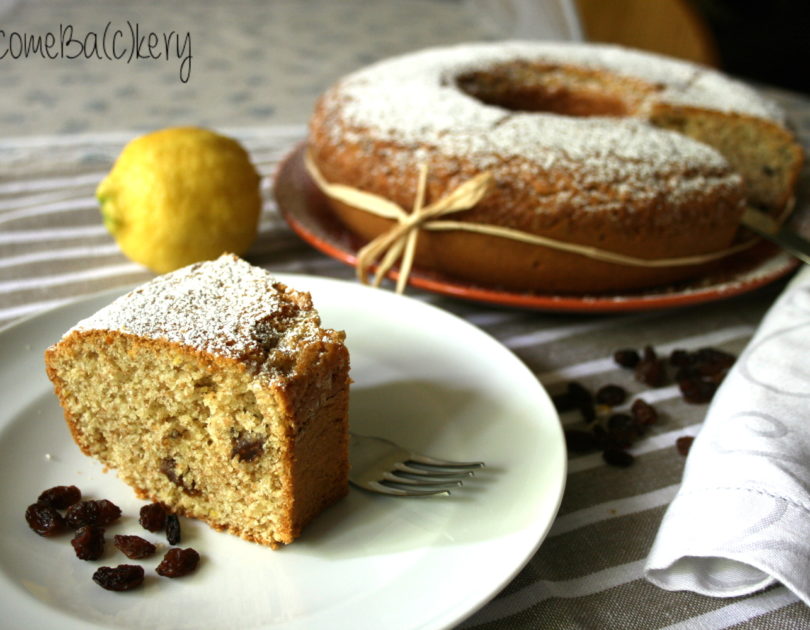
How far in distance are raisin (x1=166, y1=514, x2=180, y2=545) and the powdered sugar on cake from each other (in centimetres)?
120

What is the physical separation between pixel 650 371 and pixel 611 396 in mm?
144

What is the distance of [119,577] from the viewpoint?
4.04ft

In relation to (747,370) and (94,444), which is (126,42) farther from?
(747,370)

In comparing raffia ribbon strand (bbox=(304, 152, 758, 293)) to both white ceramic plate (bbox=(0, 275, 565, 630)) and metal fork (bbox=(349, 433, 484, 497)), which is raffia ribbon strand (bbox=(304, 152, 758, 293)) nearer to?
white ceramic plate (bbox=(0, 275, 565, 630))

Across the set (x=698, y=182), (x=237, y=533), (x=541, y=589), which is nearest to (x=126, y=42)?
(x=698, y=182)

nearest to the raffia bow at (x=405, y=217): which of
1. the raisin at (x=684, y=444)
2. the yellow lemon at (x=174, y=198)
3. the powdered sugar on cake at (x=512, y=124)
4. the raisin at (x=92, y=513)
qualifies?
the powdered sugar on cake at (x=512, y=124)

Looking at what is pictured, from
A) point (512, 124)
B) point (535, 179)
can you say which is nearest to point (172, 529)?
point (535, 179)

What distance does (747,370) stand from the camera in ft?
5.55

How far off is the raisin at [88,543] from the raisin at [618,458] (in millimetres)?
1006

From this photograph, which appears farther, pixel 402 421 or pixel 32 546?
pixel 402 421

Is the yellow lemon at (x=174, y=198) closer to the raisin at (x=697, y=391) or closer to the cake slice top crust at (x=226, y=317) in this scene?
the cake slice top crust at (x=226, y=317)

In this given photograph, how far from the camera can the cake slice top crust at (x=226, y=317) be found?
Result: 4.26 ft

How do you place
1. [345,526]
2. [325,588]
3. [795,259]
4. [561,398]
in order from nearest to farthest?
[325,588], [345,526], [561,398], [795,259]

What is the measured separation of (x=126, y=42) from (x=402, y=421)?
3512mm
